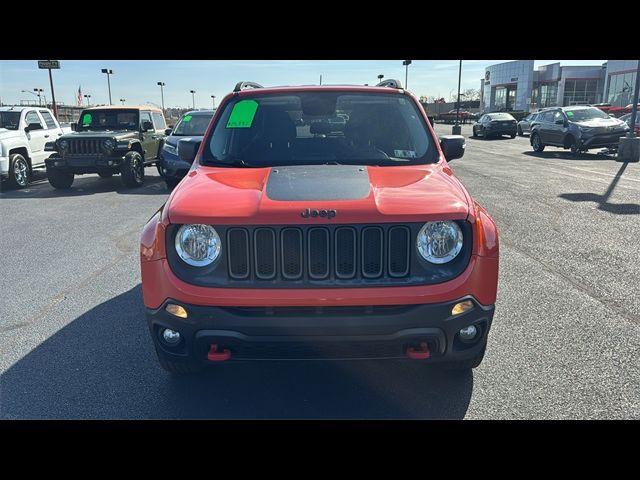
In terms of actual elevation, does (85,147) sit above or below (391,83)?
below

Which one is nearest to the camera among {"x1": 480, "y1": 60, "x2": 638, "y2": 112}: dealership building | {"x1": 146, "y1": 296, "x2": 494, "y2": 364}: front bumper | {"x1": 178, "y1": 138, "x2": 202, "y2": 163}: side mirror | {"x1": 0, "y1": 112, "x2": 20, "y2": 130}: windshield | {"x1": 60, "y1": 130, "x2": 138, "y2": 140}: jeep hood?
{"x1": 146, "y1": 296, "x2": 494, "y2": 364}: front bumper

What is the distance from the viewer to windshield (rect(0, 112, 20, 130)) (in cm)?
1348

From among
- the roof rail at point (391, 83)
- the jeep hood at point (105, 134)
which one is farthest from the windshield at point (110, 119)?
the roof rail at point (391, 83)

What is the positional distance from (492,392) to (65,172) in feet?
39.0

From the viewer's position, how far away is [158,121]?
15.0 meters

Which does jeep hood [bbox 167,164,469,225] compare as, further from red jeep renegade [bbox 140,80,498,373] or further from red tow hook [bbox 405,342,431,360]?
red tow hook [bbox 405,342,431,360]

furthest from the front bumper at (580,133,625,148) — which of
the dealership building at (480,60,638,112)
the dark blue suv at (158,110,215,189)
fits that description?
the dealership building at (480,60,638,112)

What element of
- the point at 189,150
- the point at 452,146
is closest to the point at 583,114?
the point at 452,146

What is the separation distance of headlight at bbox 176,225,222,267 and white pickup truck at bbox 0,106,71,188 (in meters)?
12.0

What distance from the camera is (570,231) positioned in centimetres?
753

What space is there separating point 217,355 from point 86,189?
458 inches

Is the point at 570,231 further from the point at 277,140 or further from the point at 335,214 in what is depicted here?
the point at 335,214

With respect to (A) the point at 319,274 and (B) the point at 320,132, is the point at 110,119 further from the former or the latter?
(A) the point at 319,274

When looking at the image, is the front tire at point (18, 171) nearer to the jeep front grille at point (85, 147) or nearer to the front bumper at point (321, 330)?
the jeep front grille at point (85, 147)
